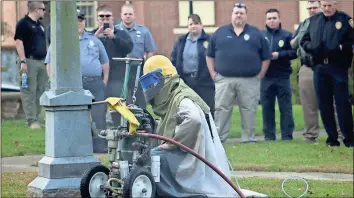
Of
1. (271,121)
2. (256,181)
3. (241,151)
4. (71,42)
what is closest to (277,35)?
(271,121)

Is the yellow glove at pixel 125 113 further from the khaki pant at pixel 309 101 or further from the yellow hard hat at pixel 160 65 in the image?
the khaki pant at pixel 309 101

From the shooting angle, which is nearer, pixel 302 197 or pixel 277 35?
pixel 302 197

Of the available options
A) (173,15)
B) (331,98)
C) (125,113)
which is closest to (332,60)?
(331,98)

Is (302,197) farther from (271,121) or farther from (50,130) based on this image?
(271,121)

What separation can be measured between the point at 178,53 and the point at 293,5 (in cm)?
2002

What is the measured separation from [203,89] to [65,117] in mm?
5892

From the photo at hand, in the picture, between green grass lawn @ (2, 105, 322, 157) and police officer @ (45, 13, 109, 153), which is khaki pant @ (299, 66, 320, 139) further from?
police officer @ (45, 13, 109, 153)

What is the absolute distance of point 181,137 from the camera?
8.88m

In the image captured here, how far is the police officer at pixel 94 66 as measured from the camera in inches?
543

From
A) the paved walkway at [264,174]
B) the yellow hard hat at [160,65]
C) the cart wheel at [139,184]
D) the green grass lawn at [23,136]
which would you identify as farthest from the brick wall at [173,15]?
the cart wheel at [139,184]

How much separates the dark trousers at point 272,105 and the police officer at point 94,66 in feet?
9.97

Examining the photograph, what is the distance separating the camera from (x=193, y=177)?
902 cm

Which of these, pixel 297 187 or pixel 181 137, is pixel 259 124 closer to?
pixel 297 187

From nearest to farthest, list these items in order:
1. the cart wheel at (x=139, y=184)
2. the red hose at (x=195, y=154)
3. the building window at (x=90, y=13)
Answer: the cart wheel at (x=139, y=184) < the red hose at (x=195, y=154) < the building window at (x=90, y=13)
